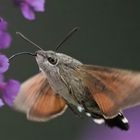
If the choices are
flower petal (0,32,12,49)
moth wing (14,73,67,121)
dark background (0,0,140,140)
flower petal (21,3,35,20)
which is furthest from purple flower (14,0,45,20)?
dark background (0,0,140,140)

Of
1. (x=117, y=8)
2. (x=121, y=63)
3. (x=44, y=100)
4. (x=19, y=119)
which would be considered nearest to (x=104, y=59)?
(x=121, y=63)

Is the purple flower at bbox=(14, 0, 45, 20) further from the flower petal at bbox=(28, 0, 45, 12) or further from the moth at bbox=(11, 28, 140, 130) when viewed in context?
the moth at bbox=(11, 28, 140, 130)

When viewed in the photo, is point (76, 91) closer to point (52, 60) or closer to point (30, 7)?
point (52, 60)

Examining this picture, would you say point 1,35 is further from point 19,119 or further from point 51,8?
point 51,8

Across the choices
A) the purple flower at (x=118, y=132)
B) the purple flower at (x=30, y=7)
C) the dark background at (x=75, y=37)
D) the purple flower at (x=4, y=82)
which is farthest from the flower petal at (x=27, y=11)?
the dark background at (x=75, y=37)

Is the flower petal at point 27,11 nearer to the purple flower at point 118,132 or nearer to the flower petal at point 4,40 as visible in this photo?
the flower petal at point 4,40

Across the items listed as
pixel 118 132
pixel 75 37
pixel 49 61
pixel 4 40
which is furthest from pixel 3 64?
pixel 75 37
